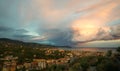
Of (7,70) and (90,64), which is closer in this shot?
(90,64)

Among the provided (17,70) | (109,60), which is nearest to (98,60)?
(109,60)

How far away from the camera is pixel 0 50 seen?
176 meters

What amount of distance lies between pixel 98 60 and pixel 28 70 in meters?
46.8

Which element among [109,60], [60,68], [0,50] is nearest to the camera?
[109,60]

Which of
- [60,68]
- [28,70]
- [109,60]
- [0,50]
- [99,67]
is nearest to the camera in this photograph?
[99,67]

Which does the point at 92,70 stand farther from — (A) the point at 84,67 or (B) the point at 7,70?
(B) the point at 7,70

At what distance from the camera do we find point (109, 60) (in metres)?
41.3

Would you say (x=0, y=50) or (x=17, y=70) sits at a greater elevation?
(x=0, y=50)

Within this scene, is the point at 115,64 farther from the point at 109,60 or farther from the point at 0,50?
the point at 0,50

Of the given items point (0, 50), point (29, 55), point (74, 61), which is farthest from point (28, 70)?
point (0, 50)

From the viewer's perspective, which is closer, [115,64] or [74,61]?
[115,64]

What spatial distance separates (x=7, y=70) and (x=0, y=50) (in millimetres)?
88284

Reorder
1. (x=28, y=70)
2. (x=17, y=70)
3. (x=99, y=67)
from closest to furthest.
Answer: (x=99, y=67) → (x=28, y=70) → (x=17, y=70)

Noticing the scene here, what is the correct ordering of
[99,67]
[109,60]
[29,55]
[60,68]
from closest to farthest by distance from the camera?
[99,67] < [109,60] < [60,68] < [29,55]
